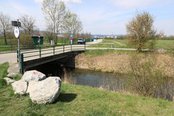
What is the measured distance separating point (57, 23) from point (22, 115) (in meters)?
39.2


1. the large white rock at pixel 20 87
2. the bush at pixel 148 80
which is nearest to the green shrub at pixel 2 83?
the large white rock at pixel 20 87

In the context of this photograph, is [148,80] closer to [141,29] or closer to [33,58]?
[33,58]

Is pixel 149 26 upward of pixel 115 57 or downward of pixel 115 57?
upward

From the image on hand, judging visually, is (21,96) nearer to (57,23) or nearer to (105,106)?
(105,106)

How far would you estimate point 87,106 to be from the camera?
21.4 ft

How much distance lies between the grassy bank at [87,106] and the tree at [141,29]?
18514 mm

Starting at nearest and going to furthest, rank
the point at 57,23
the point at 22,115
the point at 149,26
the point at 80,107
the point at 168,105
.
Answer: the point at 22,115, the point at 80,107, the point at 168,105, the point at 149,26, the point at 57,23

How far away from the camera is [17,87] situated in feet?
25.2

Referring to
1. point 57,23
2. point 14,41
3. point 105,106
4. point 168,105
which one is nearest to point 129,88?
point 168,105

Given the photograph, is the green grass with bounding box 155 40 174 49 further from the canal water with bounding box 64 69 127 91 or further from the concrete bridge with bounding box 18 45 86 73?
the concrete bridge with bounding box 18 45 86 73

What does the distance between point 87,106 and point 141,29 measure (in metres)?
20.2

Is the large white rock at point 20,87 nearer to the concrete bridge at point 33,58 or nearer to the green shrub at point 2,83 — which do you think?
the green shrub at point 2,83

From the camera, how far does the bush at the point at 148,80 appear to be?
9.50 metres

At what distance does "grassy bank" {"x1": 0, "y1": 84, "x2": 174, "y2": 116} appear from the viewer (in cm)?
605
